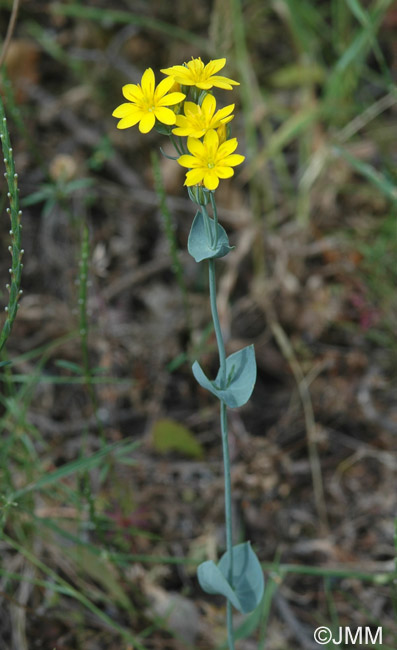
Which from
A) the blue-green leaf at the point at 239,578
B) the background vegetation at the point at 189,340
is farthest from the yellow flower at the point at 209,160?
the blue-green leaf at the point at 239,578

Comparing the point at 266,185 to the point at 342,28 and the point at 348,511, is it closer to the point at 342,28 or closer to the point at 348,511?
the point at 342,28

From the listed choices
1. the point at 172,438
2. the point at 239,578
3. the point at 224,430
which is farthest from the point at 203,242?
the point at 172,438

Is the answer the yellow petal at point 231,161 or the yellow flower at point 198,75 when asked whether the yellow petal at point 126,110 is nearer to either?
the yellow flower at point 198,75

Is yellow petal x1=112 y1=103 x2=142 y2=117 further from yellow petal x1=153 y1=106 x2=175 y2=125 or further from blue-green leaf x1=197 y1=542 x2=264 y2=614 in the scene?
blue-green leaf x1=197 y1=542 x2=264 y2=614

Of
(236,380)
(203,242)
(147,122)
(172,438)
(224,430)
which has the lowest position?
(172,438)

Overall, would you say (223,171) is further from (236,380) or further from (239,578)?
(239,578)

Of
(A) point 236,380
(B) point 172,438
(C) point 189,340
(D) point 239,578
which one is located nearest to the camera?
(A) point 236,380

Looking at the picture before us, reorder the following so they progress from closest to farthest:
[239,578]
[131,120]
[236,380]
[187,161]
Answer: [187,161]
[131,120]
[236,380]
[239,578]
